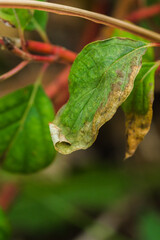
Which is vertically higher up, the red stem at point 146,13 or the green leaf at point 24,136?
the red stem at point 146,13

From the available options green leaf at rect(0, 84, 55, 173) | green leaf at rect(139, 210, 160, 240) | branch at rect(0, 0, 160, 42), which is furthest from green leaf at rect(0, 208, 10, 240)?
green leaf at rect(139, 210, 160, 240)

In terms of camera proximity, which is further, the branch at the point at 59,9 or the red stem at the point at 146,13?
the red stem at the point at 146,13

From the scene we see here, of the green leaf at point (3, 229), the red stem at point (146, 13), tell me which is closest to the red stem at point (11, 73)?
the green leaf at point (3, 229)

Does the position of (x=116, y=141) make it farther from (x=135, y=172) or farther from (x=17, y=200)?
(x=17, y=200)

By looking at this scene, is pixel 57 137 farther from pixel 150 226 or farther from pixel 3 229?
pixel 150 226

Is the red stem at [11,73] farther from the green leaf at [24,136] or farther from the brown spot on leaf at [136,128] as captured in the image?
the brown spot on leaf at [136,128]

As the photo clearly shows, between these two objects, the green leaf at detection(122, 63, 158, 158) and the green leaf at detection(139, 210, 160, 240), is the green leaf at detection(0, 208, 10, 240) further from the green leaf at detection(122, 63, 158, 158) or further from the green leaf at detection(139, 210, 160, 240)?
the green leaf at detection(139, 210, 160, 240)

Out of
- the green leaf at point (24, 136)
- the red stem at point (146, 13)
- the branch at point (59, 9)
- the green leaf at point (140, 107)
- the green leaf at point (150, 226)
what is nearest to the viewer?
the branch at point (59, 9)

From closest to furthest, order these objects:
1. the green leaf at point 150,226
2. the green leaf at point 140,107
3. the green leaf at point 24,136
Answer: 1. the green leaf at point 140,107
2. the green leaf at point 24,136
3. the green leaf at point 150,226

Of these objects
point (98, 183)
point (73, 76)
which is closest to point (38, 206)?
point (98, 183)
